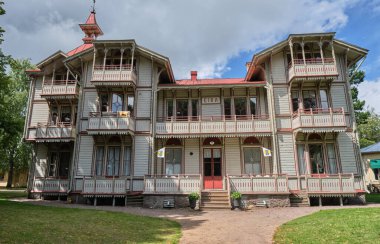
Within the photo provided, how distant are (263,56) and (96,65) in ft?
40.9

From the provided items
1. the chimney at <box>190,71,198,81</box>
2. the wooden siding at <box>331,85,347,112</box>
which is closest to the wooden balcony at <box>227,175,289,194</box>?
the wooden siding at <box>331,85,347,112</box>

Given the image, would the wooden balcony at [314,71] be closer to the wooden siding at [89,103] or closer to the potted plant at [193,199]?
the potted plant at [193,199]

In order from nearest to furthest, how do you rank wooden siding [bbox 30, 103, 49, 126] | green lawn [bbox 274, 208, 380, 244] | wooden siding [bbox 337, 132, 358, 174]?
1. green lawn [bbox 274, 208, 380, 244]
2. wooden siding [bbox 337, 132, 358, 174]
3. wooden siding [bbox 30, 103, 49, 126]

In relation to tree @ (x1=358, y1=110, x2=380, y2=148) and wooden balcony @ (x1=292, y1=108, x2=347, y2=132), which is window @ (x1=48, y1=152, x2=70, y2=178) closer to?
wooden balcony @ (x1=292, y1=108, x2=347, y2=132)

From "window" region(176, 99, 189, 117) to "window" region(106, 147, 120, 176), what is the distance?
543 cm

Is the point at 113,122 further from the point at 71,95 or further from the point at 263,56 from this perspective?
the point at 263,56

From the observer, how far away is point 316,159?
61.3ft

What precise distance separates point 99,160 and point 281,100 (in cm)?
1400

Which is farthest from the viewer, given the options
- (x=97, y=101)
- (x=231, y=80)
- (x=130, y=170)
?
(x=231, y=80)

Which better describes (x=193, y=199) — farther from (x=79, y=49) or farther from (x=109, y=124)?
(x=79, y=49)

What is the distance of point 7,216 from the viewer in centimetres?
1041

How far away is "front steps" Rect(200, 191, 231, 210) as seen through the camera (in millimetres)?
16125

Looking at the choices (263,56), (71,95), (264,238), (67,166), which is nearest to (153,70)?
(71,95)

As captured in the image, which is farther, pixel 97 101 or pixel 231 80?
pixel 231 80
